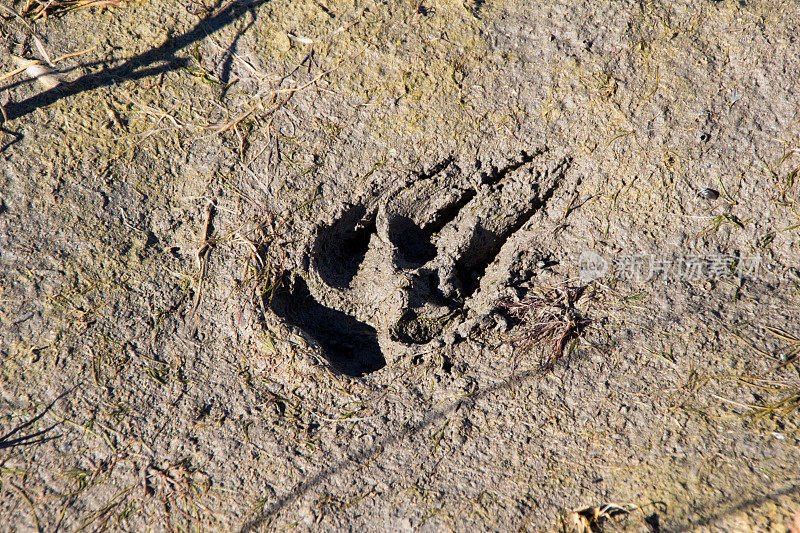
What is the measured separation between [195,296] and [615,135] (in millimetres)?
2127

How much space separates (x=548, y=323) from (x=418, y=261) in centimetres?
68

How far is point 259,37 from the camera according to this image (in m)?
2.43

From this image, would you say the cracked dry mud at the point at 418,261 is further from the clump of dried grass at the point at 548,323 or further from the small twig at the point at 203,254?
the small twig at the point at 203,254

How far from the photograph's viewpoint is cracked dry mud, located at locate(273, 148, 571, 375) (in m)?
2.25

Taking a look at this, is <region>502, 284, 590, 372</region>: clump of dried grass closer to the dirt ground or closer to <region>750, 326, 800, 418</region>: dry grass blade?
the dirt ground

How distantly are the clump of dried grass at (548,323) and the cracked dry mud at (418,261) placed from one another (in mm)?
154

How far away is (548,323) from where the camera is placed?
7.03 ft

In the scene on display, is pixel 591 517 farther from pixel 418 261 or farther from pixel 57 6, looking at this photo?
pixel 57 6

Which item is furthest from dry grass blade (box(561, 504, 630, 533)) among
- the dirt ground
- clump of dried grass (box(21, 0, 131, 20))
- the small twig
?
clump of dried grass (box(21, 0, 131, 20))

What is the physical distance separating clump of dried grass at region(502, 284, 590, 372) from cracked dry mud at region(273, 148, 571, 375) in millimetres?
154

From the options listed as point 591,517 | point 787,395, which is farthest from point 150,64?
point 787,395

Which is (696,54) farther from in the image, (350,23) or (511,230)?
(350,23)

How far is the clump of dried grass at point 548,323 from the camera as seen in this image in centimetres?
210

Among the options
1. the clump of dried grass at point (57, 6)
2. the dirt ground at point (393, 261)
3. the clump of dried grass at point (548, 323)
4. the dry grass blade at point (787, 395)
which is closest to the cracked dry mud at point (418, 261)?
the dirt ground at point (393, 261)
